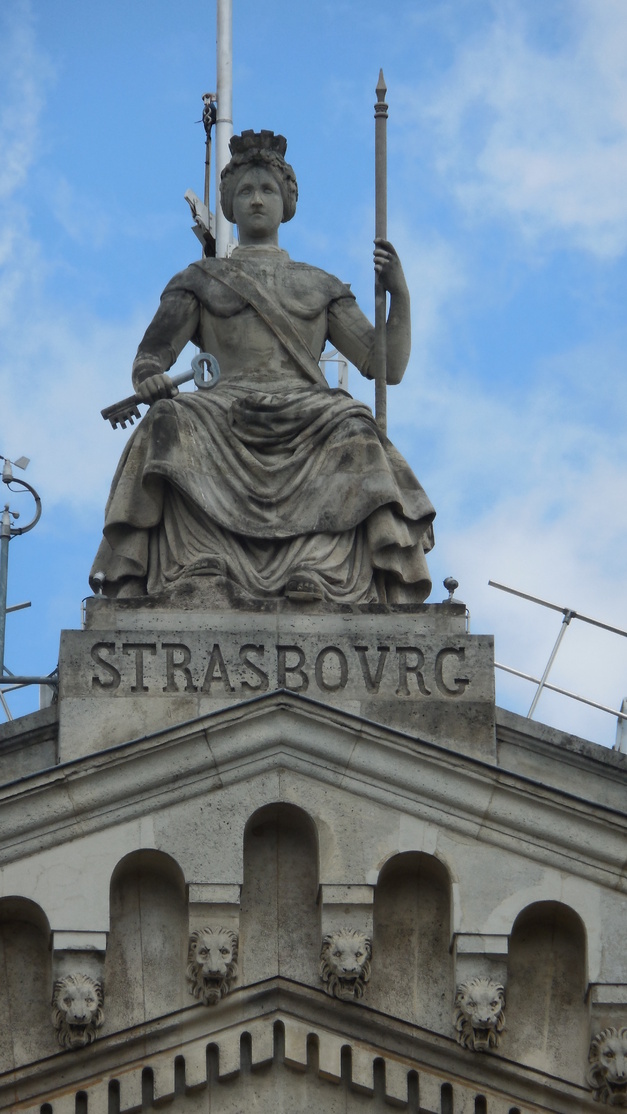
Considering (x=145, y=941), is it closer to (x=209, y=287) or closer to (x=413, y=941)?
(x=413, y=941)

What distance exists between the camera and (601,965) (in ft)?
73.1

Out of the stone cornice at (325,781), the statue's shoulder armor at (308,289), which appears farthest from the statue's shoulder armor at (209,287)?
the stone cornice at (325,781)

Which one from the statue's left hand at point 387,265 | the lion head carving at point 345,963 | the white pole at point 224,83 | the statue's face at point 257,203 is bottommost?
the lion head carving at point 345,963

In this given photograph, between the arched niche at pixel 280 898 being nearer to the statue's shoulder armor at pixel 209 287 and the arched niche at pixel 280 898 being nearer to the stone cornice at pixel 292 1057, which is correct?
the stone cornice at pixel 292 1057

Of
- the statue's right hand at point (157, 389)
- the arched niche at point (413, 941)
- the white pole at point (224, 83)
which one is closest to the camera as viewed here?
the arched niche at point (413, 941)

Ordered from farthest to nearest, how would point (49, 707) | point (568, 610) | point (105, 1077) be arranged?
point (568, 610) < point (49, 707) < point (105, 1077)

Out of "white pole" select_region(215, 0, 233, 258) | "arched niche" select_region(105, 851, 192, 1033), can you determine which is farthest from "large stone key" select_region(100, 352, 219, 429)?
"white pole" select_region(215, 0, 233, 258)

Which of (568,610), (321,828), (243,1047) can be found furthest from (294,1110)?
(568,610)

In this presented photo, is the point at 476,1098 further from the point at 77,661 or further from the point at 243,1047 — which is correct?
the point at 77,661

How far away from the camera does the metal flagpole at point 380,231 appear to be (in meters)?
25.6

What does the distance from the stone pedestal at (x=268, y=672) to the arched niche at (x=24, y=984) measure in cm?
120

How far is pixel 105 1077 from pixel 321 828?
2.27 m

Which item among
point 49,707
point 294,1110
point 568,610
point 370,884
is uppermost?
point 568,610

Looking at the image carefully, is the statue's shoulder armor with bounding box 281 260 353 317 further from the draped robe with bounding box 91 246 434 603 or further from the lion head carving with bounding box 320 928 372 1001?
the lion head carving with bounding box 320 928 372 1001
